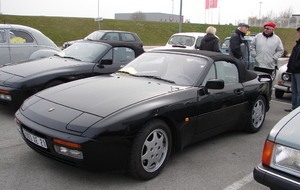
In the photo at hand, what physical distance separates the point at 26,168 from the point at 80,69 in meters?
2.80

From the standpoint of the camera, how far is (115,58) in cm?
647

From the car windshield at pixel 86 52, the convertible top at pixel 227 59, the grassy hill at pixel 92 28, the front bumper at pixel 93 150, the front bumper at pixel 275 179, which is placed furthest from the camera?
the grassy hill at pixel 92 28

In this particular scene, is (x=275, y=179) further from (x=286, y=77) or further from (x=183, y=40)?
(x=183, y=40)

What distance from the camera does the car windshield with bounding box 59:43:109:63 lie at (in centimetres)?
621

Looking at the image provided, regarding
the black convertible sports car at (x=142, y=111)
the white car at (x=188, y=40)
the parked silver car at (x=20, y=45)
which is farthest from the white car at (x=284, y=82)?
the parked silver car at (x=20, y=45)

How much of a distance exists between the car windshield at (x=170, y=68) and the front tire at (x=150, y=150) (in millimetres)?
877

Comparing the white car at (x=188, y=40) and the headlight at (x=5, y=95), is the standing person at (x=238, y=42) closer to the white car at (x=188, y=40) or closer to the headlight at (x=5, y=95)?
Answer: the headlight at (x=5, y=95)

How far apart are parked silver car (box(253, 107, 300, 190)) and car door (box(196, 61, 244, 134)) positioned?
4.22ft

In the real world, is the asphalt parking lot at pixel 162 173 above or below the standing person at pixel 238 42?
below

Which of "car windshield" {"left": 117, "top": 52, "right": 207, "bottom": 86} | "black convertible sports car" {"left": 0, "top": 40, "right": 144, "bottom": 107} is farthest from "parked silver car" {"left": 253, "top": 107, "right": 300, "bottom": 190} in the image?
"black convertible sports car" {"left": 0, "top": 40, "right": 144, "bottom": 107}

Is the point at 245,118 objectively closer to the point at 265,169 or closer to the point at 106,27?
the point at 265,169

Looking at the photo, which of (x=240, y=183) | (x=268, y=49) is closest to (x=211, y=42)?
(x=268, y=49)

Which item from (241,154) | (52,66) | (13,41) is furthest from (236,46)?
(13,41)

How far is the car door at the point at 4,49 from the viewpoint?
25.2 ft
